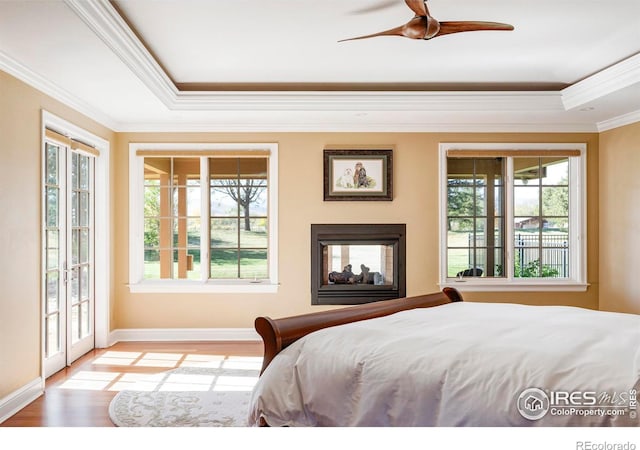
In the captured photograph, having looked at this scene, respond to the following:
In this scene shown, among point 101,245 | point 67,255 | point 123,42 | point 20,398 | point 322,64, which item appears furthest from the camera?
point 101,245

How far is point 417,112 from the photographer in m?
4.41

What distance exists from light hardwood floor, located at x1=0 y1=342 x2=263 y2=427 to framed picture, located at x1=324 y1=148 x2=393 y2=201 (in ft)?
5.98

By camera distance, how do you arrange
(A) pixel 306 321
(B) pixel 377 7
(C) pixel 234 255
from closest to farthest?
1. (A) pixel 306 321
2. (B) pixel 377 7
3. (C) pixel 234 255

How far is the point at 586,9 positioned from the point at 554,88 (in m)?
1.73

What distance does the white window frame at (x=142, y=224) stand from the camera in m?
4.93

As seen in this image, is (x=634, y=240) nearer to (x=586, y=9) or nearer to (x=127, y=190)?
(x=586, y=9)

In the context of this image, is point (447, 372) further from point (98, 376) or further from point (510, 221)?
point (510, 221)

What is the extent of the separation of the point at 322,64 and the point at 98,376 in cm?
304

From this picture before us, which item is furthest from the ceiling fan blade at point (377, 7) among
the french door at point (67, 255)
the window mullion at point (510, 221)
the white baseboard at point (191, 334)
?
the white baseboard at point (191, 334)

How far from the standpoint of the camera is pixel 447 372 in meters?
1.76

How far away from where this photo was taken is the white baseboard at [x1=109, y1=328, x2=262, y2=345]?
4916 millimetres

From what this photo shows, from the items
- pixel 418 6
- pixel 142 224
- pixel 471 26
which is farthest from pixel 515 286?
pixel 142 224

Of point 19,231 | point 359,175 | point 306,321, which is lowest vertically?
point 306,321

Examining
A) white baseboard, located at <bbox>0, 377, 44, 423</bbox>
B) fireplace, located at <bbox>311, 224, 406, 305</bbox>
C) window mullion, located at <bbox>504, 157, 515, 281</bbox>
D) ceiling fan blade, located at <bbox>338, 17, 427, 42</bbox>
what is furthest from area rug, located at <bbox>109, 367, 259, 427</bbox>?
window mullion, located at <bbox>504, 157, 515, 281</bbox>
